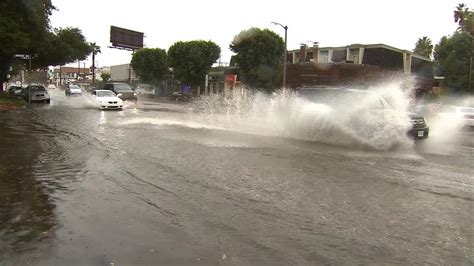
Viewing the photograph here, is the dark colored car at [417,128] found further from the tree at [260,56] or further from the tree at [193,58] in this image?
the tree at [193,58]

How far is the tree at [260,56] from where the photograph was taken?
46.2 metres

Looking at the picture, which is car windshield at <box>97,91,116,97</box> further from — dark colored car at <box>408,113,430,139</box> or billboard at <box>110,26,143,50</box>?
billboard at <box>110,26,143,50</box>

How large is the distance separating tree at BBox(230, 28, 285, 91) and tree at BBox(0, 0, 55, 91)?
71.0 feet

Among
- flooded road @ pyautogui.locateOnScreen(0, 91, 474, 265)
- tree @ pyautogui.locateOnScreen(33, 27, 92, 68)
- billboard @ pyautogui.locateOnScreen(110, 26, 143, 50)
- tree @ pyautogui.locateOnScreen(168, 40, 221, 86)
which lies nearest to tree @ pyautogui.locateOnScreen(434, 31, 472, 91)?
tree @ pyautogui.locateOnScreen(168, 40, 221, 86)

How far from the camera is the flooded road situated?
14.2 ft

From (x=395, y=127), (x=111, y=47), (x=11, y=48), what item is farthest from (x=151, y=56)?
(x=395, y=127)

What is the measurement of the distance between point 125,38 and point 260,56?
A: 42.1 m

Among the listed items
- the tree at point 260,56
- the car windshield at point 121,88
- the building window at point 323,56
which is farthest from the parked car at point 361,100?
the building window at point 323,56

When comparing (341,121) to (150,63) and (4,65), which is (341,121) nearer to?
(4,65)

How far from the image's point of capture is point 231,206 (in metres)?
5.88

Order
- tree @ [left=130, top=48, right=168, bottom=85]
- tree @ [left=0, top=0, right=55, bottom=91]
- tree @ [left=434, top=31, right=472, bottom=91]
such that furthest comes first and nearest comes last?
tree @ [left=130, top=48, right=168, bottom=85] → tree @ [left=434, top=31, right=472, bottom=91] → tree @ [left=0, top=0, right=55, bottom=91]

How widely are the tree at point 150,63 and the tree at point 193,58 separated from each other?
1078 cm

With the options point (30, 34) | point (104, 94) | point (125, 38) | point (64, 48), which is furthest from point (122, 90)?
point (125, 38)

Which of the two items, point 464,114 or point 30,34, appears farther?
point 30,34
